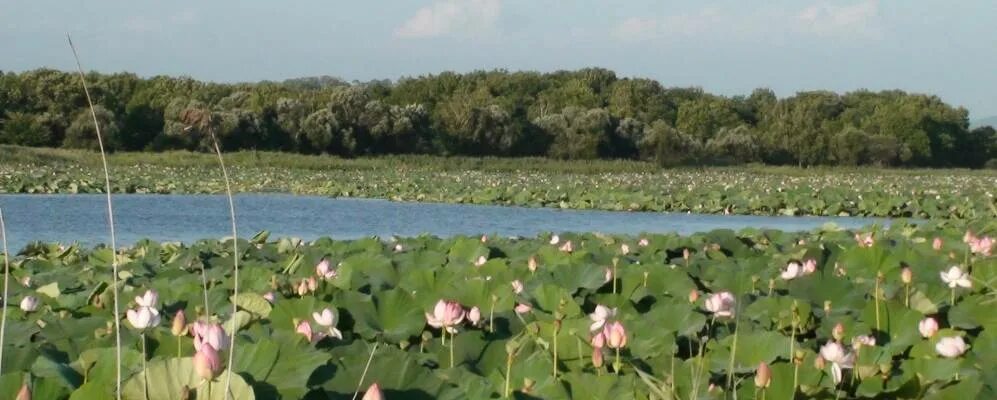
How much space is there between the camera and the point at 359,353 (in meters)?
2.49

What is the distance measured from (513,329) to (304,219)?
10898mm

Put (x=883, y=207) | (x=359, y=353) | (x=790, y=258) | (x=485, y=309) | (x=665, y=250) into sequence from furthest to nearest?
(x=883, y=207) → (x=665, y=250) → (x=790, y=258) → (x=485, y=309) → (x=359, y=353)

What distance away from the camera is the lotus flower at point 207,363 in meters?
1.81

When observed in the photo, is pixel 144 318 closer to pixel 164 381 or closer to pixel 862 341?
pixel 164 381

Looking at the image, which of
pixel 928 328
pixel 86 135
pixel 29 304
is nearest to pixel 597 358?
pixel 928 328

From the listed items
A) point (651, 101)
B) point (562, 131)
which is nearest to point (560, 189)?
point (562, 131)

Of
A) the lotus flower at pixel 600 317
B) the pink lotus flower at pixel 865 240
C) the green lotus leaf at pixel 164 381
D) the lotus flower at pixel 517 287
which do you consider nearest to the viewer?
the green lotus leaf at pixel 164 381

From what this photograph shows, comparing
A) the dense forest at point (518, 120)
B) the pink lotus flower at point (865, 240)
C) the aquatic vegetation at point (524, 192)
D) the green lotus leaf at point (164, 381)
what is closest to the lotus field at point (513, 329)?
the green lotus leaf at point (164, 381)

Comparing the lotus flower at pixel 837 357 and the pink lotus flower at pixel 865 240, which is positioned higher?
the lotus flower at pixel 837 357

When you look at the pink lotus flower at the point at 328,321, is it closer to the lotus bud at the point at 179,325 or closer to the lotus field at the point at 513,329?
the lotus field at the point at 513,329

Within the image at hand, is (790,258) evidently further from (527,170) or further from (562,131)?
(562,131)

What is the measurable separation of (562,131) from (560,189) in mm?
23999

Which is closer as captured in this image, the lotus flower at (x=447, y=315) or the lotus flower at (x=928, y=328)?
the lotus flower at (x=447, y=315)

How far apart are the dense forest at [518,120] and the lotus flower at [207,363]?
1536cm
